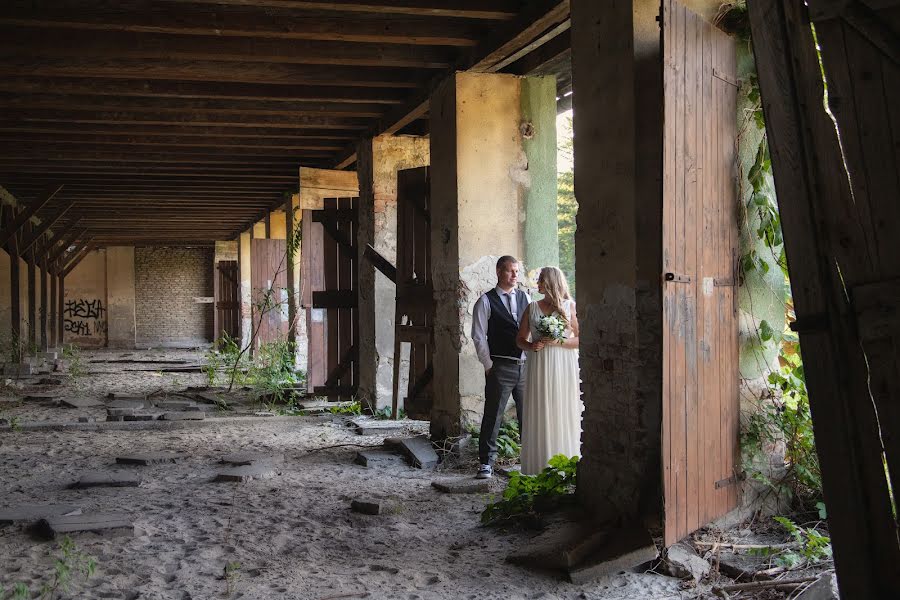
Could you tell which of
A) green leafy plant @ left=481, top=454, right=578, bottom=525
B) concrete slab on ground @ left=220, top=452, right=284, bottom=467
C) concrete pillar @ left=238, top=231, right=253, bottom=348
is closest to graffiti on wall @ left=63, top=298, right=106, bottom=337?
concrete pillar @ left=238, top=231, right=253, bottom=348

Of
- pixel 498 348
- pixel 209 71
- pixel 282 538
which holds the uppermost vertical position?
pixel 209 71

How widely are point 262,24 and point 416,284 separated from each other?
293cm

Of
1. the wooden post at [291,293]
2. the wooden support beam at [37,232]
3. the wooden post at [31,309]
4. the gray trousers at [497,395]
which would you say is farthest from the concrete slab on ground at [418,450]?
the wooden post at [31,309]

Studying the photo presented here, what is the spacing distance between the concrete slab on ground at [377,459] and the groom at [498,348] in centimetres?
99

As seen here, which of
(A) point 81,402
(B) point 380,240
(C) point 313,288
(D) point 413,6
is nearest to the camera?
(D) point 413,6

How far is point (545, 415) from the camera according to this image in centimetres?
539

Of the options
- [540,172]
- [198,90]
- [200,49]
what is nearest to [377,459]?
[540,172]

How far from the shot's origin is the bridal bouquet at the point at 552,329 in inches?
211

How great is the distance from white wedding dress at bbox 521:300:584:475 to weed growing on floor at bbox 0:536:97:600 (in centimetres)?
284

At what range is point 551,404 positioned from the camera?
5.39m

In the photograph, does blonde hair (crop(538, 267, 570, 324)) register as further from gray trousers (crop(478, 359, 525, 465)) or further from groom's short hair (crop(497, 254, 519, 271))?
gray trousers (crop(478, 359, 525, 465))

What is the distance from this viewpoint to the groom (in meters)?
5.93

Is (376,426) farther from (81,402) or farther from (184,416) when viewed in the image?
(81,402)

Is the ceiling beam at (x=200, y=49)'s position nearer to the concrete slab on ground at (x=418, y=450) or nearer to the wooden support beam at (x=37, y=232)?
the concrete slab on ground at (x=418, y=450)
